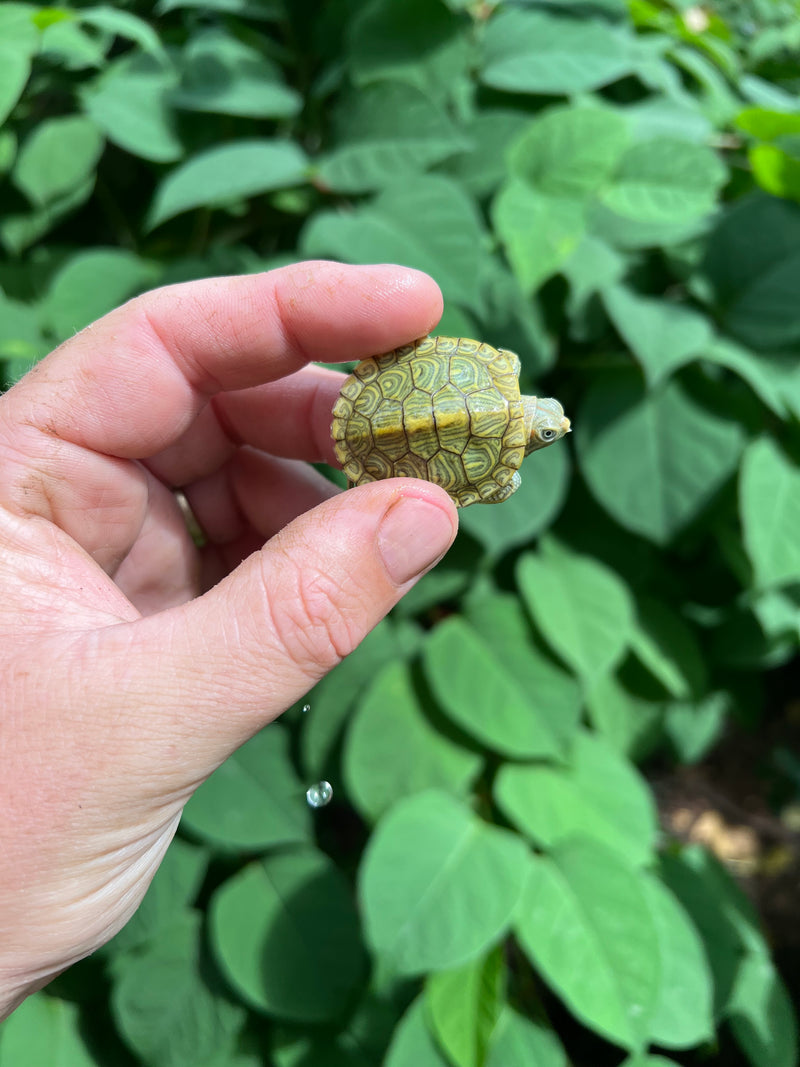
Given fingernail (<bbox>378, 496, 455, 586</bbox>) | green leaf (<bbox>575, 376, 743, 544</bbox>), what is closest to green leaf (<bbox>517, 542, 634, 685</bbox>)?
green leaf (<bbox>575, 376, 743, 544</bbox>)

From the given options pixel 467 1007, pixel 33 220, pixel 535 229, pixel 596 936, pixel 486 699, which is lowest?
pixel 467 1007

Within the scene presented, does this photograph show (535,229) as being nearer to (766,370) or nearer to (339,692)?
(766,370)

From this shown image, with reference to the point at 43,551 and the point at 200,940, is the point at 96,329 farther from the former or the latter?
the point at 200,940

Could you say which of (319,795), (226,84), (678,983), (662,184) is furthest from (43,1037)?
(662,184)

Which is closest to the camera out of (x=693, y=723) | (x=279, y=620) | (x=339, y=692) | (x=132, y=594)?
(x=279, y=620)

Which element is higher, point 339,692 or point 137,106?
point 137,106

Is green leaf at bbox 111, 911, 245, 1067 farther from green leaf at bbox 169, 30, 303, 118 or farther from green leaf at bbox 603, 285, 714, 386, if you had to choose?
green leaf at bbox 169, 30, 303, 118

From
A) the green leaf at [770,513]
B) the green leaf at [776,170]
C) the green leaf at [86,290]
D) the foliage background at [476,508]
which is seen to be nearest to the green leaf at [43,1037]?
the foliage background at [476,508]
